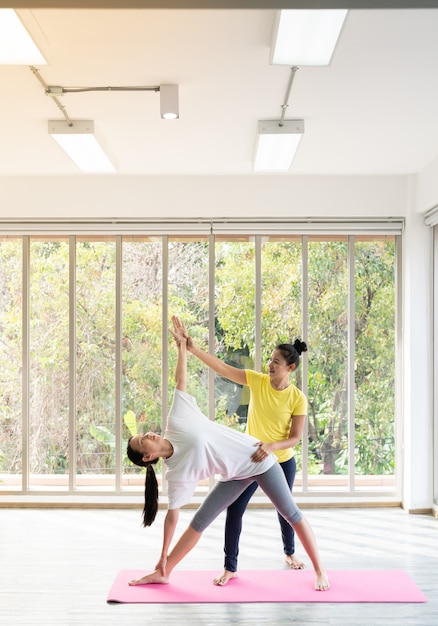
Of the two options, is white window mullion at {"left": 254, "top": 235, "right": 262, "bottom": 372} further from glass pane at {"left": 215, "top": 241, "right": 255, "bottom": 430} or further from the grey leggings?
the grey leggings

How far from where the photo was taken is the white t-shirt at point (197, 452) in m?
3.52

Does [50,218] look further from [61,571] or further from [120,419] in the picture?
[61,571]

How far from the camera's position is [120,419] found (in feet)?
18.9

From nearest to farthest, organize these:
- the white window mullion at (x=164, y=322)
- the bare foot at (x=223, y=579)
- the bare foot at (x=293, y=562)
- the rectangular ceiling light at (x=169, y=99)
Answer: the rectangular ceiling light at (x=169, y=99), the bare foot at (x=223, y=579), the bare foot at (x=293, y=562), the white window mullion at (x=164, y=322)

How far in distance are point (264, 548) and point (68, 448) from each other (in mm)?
2026

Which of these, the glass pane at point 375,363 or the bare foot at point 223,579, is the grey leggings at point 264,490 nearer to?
the bare foot at point 223,579

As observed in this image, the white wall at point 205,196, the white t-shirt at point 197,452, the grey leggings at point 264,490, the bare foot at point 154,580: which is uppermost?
the white wall at point 205,196

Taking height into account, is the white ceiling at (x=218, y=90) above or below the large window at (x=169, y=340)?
above

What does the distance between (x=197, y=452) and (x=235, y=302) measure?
2.44 meters

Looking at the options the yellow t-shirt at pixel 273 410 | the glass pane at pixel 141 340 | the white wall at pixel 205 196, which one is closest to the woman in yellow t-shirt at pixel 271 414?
the yellow t-shirt at pixel 273 410

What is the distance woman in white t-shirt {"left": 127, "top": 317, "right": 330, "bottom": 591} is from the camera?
351 centimetres

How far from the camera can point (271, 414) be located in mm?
3881

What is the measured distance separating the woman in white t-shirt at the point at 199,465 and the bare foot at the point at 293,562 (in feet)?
1.09

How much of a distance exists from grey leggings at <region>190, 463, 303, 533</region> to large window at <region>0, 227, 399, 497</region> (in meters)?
2.09
